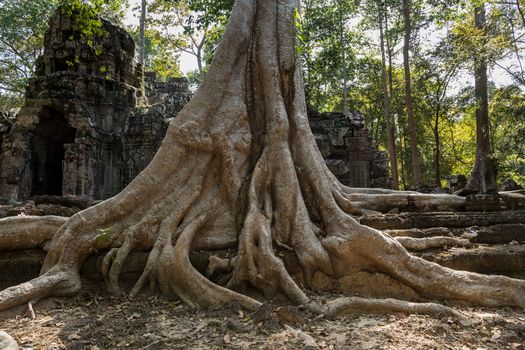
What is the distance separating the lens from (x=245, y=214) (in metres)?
3.67

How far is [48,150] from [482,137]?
12.0m

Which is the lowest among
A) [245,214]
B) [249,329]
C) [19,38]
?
[249,329]

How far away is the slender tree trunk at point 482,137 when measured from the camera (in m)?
8.46

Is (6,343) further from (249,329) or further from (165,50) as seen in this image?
(165,50)

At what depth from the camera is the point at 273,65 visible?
4.39 metres

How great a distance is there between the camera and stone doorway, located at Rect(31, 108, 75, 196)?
10.6m

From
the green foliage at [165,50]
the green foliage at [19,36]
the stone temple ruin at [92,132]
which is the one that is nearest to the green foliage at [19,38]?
the green foliage at [19,36]

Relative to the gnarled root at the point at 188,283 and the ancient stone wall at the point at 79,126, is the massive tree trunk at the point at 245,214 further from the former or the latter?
the ancient stone wall at the point at 79,126

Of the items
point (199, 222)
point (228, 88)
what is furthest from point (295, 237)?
point (228, 88)

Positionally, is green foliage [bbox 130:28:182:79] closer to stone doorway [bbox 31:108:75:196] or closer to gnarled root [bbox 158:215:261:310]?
stone doorway [bbox 31:108:75:196]

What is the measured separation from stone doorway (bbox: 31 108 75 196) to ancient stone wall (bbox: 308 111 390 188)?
25.1 ft

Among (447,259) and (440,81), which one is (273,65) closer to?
(447,259)

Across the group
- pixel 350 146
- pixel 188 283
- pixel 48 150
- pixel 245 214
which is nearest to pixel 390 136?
pixel 350 146

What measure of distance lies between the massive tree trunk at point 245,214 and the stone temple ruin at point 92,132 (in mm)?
6222
